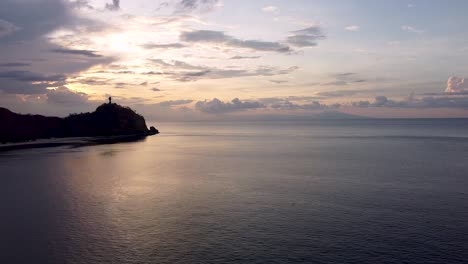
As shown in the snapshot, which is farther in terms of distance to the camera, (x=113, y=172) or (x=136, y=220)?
(x=113, y=172)

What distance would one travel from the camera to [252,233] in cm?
3120

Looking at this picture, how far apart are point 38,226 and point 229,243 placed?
18972 mm

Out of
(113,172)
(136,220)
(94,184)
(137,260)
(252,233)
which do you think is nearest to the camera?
(137,260)

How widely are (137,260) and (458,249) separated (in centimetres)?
2408

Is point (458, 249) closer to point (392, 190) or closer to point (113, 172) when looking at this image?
point (392, 190)

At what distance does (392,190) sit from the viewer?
161ft

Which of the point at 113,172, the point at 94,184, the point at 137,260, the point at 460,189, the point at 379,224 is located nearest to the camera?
the point at 137,260

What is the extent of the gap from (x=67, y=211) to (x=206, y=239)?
18.9 meters

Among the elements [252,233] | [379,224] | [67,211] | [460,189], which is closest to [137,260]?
[252,233]

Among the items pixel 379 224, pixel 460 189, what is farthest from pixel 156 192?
pixel 460 189

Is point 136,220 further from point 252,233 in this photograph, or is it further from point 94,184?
point 94,184

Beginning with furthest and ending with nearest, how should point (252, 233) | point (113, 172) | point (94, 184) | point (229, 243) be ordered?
point (113, 172)
point (94, 184)
point (252, 233)
point (229, 243)

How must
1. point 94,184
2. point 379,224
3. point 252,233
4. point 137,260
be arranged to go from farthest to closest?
point 94,184 < point 379,224 < point 252,233 < point 137,260

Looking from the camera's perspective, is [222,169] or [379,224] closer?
[379,224]
